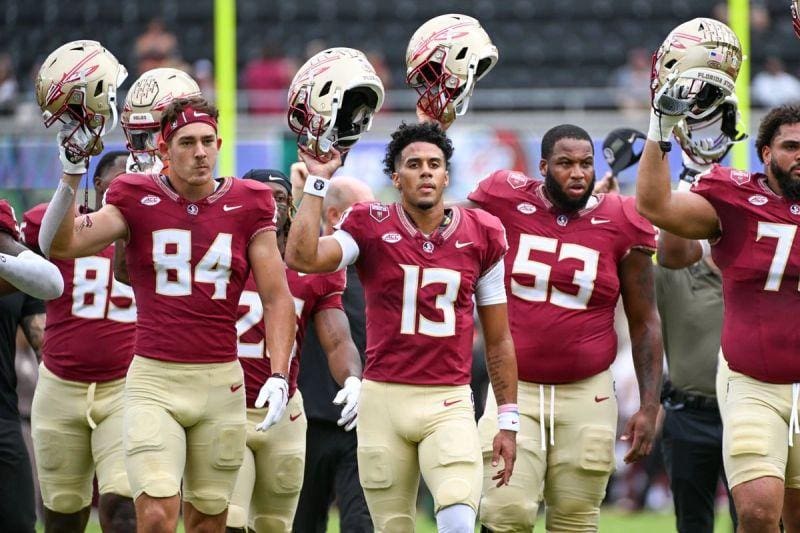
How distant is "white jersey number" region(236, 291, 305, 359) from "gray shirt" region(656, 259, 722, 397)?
6.23ft

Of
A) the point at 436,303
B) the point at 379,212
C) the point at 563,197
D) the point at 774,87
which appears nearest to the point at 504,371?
the point at 436,303

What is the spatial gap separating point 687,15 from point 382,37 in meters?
2.95

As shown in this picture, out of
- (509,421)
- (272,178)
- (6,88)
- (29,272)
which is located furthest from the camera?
(6,88)

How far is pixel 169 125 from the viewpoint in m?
5.83

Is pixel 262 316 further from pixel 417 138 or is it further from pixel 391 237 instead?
pixel 417 138

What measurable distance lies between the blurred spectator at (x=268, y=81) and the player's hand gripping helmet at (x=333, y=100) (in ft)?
25.5

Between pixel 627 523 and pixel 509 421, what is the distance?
208 inches

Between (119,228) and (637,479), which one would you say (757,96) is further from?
(119,228)

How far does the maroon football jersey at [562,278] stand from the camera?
618 cm

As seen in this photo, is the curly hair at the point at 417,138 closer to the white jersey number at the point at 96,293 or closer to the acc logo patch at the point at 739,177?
the acc logo patch at the point at 739,177

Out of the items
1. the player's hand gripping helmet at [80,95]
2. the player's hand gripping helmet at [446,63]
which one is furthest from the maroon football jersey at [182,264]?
the player's hand gripping helmet at [446,63]

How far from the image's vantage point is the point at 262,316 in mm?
6418

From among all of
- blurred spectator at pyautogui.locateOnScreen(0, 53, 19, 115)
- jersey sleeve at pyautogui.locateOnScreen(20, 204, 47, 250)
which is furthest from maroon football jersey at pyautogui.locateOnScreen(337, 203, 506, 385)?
blurred spectator at pyautogui.locateOnScreen(0, 53, 19, 115)

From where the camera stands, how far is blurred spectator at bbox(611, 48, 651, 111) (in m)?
13.3
